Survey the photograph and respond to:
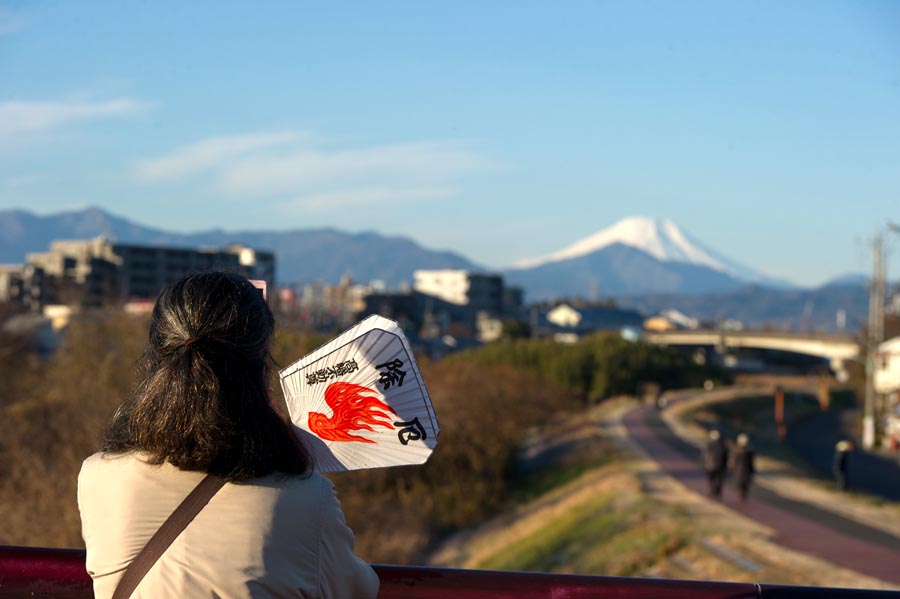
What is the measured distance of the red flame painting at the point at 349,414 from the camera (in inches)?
106

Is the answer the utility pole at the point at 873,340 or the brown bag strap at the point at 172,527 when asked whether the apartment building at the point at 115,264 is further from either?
the brown bag strap at the point at 172,527

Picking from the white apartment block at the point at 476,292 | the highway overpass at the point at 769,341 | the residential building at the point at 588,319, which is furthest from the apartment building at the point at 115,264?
the residential building at the point at 588,319

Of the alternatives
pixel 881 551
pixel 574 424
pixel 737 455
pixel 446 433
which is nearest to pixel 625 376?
pixel 574 424

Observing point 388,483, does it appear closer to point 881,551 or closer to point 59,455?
point 59,455

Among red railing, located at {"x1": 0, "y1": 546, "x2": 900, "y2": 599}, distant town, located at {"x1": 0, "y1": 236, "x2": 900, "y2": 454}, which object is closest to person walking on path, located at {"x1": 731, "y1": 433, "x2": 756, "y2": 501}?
red railing, located at {"x1": 0, "y1": 546, "x2": 900, "y2": 599}

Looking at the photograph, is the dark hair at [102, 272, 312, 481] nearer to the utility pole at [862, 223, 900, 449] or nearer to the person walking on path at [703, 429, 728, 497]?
the person walking on path at [703, 429, 728, 497]

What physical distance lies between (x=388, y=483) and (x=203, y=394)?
3455 centimetres

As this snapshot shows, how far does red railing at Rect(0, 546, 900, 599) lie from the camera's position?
9.25 feet

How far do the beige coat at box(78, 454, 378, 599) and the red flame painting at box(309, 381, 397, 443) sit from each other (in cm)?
22

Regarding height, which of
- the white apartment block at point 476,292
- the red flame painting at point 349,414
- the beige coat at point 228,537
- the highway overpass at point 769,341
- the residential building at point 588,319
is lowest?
the residential building at point 588,319

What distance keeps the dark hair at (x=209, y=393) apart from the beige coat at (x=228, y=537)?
0.17 ft

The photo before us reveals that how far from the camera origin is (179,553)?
246cm

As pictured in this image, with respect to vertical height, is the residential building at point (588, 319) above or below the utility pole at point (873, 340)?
below

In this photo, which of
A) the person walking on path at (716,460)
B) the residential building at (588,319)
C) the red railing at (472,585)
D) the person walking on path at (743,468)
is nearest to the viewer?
the red railing at (472,585)
